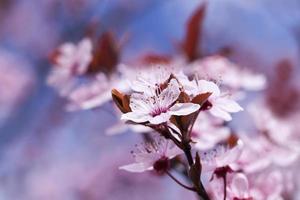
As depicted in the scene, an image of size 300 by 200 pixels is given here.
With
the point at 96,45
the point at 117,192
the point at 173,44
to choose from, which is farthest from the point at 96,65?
the point at 117,192

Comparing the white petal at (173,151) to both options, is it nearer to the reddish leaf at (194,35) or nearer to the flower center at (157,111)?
the flower center at (157,111)

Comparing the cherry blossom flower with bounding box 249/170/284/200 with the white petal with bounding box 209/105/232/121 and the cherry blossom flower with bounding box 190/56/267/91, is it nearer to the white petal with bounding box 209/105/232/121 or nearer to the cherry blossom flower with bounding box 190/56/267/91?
the white petal with bounding box 209/105/232/121

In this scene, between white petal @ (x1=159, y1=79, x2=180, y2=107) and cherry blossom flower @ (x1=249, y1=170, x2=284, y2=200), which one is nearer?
white petal @ (x1=159, y1=79, x2=180, y2=107)

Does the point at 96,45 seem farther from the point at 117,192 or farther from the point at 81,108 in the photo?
the point at 117,192

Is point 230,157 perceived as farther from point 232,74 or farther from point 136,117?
point 232,74

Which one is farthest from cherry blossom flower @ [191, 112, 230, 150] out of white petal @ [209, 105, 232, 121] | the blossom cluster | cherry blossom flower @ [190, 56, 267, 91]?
white petal @ [209, 105, 232, 121]

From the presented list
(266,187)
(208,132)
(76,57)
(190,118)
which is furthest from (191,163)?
(76,57)
